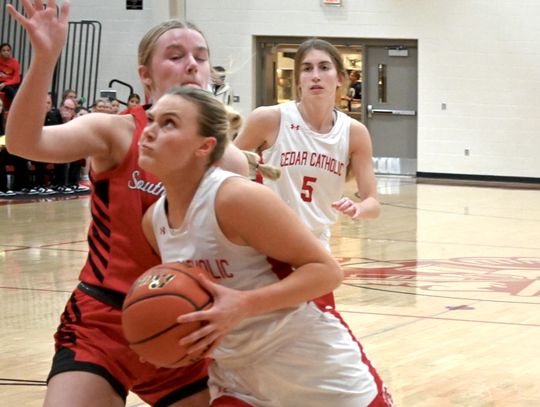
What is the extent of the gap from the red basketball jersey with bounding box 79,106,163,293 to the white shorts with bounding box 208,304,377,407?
484 mm

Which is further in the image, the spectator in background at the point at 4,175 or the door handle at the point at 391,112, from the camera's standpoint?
the door handle at the point at 391,112

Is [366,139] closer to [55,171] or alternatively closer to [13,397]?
[13,397]

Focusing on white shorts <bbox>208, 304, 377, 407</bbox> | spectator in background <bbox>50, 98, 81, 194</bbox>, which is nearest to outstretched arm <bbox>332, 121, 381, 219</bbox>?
white shorts <bbox>208, 304, 377, 407</bbox>

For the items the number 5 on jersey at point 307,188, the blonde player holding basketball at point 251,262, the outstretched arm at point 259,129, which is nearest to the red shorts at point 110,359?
the blonde player holding basketball at point 251,262

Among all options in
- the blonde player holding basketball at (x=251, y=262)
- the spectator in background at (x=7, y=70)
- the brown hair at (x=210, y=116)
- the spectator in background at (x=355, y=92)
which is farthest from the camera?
the spectator in background at (x=355, y=92)

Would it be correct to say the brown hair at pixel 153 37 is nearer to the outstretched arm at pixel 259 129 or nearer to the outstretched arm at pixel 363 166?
the outstretched arm at pixel 363 166

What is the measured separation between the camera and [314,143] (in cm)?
502

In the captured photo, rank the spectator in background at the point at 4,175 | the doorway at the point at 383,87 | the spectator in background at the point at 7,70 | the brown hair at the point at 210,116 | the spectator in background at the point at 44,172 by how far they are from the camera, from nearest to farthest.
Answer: the brown hair at the point at 210,116 → the spectator in background at the point at 4,175 → the spectator in background at the point at 44,172 → the spectator in background at the point at 7,70 → the doorway at the point at 383,87

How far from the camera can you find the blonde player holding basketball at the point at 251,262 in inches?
101

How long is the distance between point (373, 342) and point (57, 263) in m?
3.81

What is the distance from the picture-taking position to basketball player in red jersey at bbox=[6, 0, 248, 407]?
9.69ft

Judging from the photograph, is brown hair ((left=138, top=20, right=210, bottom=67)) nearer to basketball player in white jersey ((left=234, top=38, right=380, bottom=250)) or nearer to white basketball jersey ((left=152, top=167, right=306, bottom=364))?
white basketball jersey ((left=152, top=167, right=306, bottom=364))

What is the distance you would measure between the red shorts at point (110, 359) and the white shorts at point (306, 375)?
39 cm

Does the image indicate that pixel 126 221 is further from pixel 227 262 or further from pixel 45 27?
pixel 45 27
